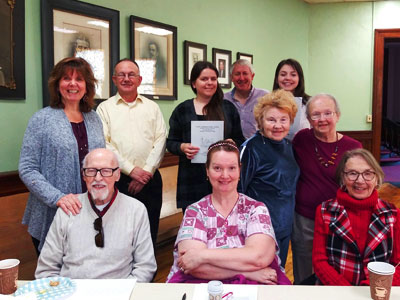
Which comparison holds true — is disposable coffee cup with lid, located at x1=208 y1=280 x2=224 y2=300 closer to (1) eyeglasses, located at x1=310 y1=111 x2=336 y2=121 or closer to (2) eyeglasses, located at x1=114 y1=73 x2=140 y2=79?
(1) eyeglasses, located at x1=310 y1=111 x2=336 y2=121

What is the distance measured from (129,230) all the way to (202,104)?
1.12 m

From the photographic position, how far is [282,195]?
2.18 meters

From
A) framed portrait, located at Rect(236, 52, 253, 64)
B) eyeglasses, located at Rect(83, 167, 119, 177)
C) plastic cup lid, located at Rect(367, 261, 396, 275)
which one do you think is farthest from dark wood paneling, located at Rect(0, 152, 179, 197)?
framed portrait, located at Rect(236, 52, 253, 64)

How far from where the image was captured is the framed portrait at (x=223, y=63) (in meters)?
4.48

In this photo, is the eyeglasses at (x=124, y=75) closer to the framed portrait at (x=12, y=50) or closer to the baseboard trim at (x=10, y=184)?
the framed portrait at (x=12, y=50)

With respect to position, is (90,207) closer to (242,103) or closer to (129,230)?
(129,230)

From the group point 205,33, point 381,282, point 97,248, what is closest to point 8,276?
point 97,248

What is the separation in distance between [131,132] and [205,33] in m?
2.03

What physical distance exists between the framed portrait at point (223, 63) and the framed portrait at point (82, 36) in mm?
1490

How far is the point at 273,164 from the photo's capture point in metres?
2.17

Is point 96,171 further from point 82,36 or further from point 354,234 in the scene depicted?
point 82,36

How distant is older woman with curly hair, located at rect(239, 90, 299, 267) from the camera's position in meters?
2.17

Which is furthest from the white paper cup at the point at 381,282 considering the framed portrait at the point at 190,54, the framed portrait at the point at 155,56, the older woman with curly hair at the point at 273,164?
the framed portrait at the point at 190,54

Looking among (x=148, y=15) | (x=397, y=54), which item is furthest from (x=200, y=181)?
(x=397, y=54)
